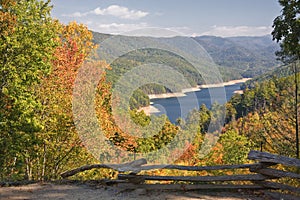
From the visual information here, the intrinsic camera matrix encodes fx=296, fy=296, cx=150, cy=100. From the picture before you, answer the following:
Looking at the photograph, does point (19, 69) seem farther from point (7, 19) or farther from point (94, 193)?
point (94, 193)

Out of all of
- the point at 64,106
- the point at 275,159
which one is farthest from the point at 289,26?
the point at 64,106

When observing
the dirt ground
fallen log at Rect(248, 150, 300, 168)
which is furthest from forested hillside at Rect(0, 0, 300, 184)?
fallen log at Rect(248, 150, 300, 168)

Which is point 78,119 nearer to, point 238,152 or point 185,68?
point 185,68

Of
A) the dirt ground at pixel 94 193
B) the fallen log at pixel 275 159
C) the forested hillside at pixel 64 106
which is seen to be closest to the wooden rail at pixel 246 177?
the fallen log at pixel 275 159

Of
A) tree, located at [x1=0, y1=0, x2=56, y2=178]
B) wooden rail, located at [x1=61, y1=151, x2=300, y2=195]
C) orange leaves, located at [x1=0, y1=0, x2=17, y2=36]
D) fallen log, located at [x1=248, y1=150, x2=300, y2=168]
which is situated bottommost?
wooden rail, located at [x1=61, y1=151, x2=300, y2=195]

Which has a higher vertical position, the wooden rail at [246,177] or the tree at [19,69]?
the tree at [19,69]

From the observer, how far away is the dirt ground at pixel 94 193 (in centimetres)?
640

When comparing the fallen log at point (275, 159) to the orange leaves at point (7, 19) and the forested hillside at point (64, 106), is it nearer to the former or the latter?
the forested hillside at point (64, 106)

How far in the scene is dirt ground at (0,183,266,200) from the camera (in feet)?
21.0

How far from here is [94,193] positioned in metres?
7.02

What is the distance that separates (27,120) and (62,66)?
284cm

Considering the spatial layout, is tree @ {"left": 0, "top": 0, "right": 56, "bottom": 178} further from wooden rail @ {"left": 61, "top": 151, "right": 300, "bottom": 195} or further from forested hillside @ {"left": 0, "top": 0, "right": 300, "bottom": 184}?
wooden rail @ {"left": 61, "top": 151, "right": 300, "bottom": 195}

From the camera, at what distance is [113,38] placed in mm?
9367

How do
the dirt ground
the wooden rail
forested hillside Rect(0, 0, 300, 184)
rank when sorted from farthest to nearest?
forested hillside Rect(0, 0, 300, 184)
the dirt ground
the wooden rail
